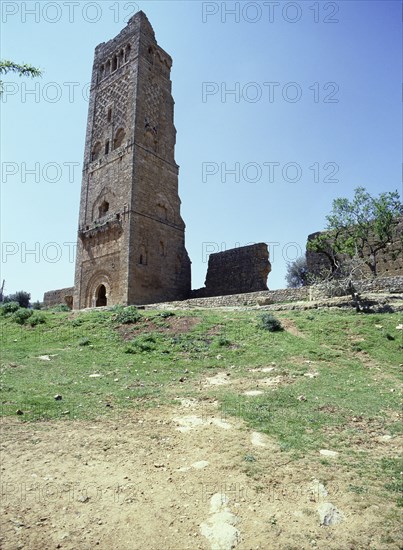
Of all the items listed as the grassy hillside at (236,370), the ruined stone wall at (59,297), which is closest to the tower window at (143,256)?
the grassy hillside at (236,370)

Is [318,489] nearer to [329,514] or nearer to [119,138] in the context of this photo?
[329,514]

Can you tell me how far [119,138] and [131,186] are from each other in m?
4.76

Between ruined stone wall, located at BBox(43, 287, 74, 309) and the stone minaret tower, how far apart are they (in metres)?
→ 5.55

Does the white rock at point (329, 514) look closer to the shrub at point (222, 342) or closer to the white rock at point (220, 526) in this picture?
the white rock at point (220, 526)

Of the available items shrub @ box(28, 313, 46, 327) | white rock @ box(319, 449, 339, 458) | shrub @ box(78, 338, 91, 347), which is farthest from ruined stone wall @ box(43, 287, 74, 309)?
white rock @ box(319, 449, 339, 458)

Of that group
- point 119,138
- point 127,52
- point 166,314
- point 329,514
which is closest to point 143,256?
point 119,138

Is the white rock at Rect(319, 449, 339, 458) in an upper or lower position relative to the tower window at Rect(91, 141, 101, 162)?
lower

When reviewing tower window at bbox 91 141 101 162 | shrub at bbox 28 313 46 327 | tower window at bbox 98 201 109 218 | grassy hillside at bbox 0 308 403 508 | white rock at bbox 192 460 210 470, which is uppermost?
tower window at bbox 91 141 101 162

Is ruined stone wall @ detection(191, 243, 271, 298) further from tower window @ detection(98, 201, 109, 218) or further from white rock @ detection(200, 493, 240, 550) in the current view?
white rock @ detection(200, 493, 240, 550)

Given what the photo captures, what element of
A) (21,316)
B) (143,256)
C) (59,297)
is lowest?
(21,316)

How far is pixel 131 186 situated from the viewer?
23297 millimetres

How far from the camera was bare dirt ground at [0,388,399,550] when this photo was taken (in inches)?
128

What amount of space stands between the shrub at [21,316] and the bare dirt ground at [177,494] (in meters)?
11.5

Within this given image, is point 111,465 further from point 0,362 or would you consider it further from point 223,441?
point 0,362
